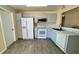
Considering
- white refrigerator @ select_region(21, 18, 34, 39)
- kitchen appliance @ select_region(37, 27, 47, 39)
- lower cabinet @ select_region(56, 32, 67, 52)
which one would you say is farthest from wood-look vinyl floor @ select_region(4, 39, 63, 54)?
kitchen appliance @ select_region(37, 27, 47, 39)

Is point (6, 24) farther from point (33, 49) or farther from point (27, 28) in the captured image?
point (33, 49)

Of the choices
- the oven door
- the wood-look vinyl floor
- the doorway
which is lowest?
the wood-look vinyl floor

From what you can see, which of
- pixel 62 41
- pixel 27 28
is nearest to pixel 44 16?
pixel 27 28

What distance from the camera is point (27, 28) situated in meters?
4.96

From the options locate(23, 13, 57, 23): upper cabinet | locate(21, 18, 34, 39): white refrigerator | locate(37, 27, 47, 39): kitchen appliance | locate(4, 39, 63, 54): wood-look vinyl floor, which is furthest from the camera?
locate(23, 13, 57, 23): upper cabinet

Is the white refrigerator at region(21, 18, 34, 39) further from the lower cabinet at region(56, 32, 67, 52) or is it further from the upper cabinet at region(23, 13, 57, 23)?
the lower cabinet at region(56, 32, 67, 52)

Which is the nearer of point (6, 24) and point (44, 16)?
point (6, 24)

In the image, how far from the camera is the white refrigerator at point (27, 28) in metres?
4.85

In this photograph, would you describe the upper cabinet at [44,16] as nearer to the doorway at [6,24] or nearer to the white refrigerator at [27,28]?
the white refrigerator at [27,28]

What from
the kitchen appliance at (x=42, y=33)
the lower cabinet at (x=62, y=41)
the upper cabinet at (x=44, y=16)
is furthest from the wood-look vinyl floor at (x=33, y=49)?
the upper cabinet at (x=44, y=16)

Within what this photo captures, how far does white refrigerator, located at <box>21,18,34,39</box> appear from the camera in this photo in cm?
485

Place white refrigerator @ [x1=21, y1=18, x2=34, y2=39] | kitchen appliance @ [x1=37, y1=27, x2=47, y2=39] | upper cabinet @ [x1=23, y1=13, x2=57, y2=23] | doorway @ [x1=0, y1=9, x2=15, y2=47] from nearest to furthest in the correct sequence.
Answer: doorway @ [x1=0, y1=9, x2=15, y2=47], white refrigerator @ [x1=21, y1=18, x2=34, y2=39], kitchen appliance @ [x1=37, y1=27, x2=47, y2=39], upper cabinet @ [x1=23, y1=13, x2=57, y2=23]

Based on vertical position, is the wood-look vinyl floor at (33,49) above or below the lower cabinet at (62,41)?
below
